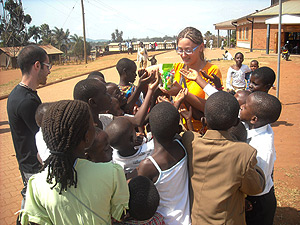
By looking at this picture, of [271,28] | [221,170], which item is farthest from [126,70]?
[271,28]

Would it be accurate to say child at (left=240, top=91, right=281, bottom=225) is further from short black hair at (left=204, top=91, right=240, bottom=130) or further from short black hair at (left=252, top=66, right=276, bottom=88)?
short black hair at (left=252, top=66, right=276, bottom=88)

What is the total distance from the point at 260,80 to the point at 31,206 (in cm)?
318

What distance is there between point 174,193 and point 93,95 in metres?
1.26

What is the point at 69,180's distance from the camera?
145 cm

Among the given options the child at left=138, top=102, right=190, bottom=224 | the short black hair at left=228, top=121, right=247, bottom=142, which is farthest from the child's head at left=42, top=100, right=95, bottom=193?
the short black hair at left=228, top=121, right=247, bottom=142

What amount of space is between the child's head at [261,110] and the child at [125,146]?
94 cm

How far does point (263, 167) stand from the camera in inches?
76.2

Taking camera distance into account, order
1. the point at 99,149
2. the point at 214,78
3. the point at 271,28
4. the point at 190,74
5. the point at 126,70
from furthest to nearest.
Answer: the point at 271,28
the point at 126,70
the point at 214,78
the point at 190,74
the point at 99,149

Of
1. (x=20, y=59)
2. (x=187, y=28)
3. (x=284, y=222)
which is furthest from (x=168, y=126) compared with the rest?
(x=284, y=222)

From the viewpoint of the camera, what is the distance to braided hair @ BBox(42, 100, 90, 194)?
1.42 metres

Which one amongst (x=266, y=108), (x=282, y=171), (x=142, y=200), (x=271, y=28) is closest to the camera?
(x=142, y=200)

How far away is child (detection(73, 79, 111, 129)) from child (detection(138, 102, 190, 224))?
846 millimetres

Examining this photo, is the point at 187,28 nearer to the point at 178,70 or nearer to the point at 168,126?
the point at 178,70

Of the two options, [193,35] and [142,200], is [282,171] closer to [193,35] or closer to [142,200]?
[193,35]
